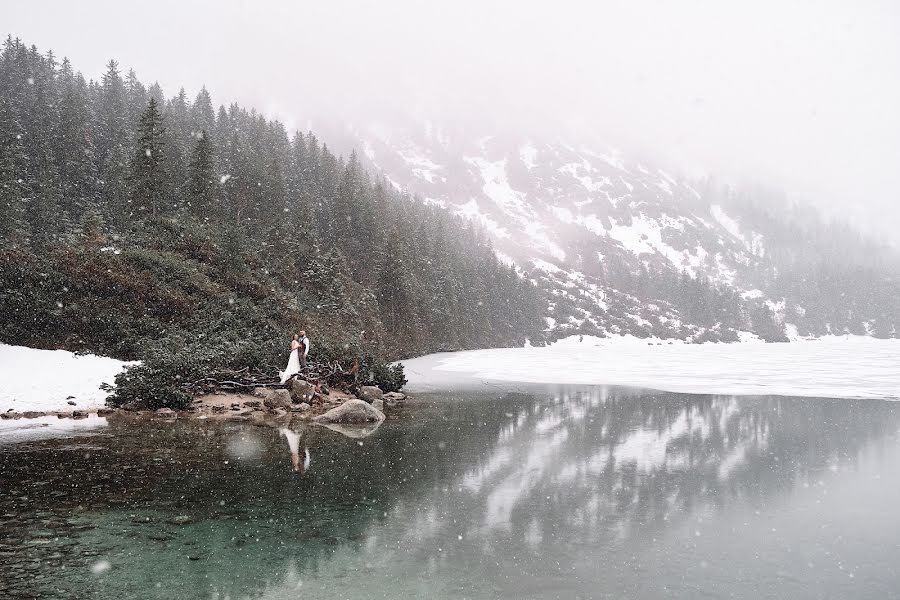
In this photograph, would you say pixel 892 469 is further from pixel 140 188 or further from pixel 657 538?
pixel 140 188

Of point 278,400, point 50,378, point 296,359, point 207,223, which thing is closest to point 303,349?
point 296,359

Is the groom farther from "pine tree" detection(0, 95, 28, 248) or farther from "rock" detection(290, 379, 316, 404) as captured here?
"pine tree" detection(0, 95, 28, 248)

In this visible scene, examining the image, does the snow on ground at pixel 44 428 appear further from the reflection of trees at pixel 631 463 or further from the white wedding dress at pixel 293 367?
the reflection of trees at pixel 631 463

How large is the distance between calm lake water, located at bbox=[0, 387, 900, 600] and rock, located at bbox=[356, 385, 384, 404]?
783cm

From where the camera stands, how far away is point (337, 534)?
25.5ft

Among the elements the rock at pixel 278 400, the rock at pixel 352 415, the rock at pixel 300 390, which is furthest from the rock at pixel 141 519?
the rock at pixel 300 390

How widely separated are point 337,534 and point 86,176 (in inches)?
3269

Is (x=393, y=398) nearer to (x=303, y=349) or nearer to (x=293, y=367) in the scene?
(x=303, y=349)

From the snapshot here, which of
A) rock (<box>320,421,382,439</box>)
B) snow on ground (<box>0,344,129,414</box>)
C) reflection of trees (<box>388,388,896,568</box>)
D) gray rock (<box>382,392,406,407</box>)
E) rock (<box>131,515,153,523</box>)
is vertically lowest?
reflection of trees (<box>388,388,896,568</box>)

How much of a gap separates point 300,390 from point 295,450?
8.93m

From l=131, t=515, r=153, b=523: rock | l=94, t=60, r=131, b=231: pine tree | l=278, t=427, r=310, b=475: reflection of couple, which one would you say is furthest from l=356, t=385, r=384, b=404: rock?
l=94, t=60, r=131, b=231: pine tree

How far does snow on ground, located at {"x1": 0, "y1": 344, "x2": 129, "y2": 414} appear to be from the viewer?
18.5m

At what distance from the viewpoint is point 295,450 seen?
13.6 m

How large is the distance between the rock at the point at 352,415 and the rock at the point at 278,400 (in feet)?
8.87
